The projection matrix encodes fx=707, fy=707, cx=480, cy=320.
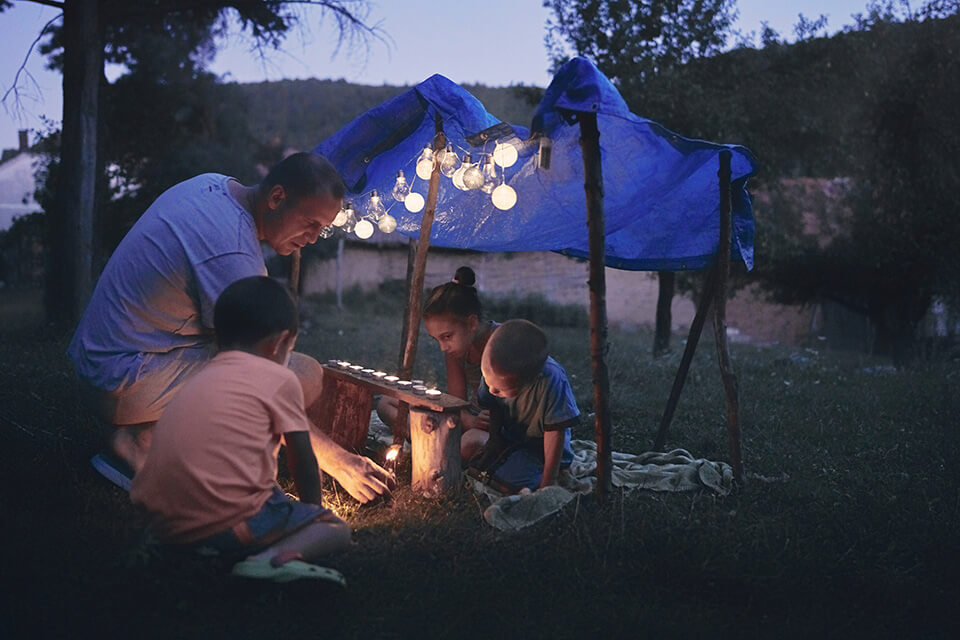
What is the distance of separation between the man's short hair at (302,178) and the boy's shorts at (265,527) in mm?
1470

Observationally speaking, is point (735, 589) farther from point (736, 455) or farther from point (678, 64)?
point (678, 64)

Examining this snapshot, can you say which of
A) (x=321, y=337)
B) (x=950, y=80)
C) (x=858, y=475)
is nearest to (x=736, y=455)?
(x=858, y=475)

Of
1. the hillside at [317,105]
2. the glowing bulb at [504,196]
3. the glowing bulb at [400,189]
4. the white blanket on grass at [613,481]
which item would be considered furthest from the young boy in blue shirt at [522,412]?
the hillside at [317,105]

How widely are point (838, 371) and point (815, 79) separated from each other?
6.05 metres

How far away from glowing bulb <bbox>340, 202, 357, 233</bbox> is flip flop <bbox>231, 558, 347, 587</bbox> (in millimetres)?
3490

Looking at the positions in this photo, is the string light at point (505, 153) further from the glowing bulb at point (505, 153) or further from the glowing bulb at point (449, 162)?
the glowing bulb at point (449, 162)

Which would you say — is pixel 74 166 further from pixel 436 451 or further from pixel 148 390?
pixel 436 451

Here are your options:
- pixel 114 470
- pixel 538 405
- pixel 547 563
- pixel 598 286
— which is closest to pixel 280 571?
pixel 547 563

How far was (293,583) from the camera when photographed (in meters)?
2.48

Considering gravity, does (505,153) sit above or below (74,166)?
below

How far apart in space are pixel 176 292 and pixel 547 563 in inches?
81.9

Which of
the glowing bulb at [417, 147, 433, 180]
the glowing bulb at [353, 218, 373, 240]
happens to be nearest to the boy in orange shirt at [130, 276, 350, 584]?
the glowing bulb at [417, 147, 433, 180]

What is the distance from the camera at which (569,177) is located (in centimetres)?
448

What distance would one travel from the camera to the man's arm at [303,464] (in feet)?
8.71
